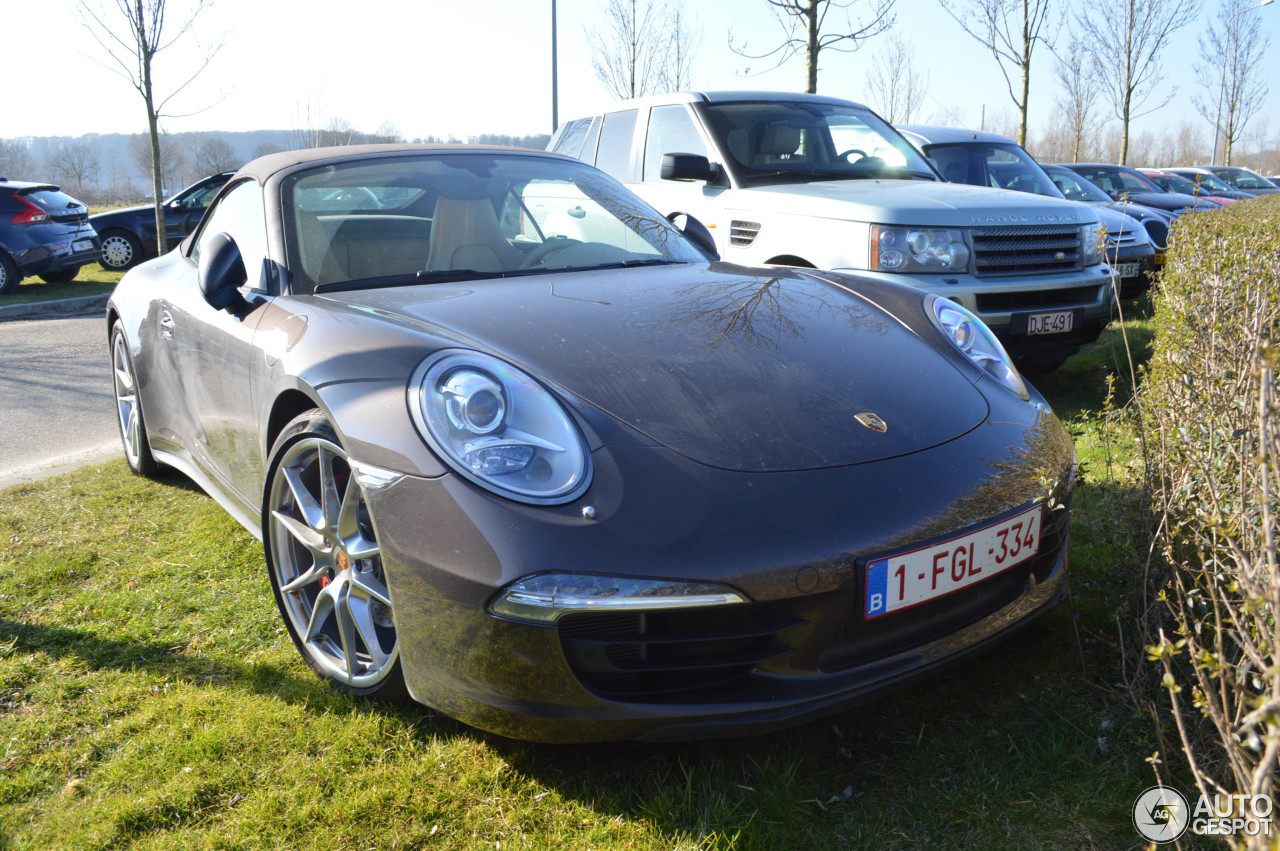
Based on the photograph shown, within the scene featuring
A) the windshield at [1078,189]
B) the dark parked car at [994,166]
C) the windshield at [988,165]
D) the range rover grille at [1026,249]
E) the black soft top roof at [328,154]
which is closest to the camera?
the black soft top roof at [328,154]

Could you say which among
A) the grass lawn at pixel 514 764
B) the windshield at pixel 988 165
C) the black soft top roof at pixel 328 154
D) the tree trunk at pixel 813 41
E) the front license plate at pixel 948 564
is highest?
the tree trunk at pixel 813 41

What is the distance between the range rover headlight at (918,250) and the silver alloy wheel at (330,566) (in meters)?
3.12

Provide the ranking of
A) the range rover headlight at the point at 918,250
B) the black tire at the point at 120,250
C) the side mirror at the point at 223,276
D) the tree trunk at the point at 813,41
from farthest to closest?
the black tire at the point at 120,250
the tree trunk at the point at 813,41
the range rover headlight at the point at 918,250
the side mirror at the point at 223,276

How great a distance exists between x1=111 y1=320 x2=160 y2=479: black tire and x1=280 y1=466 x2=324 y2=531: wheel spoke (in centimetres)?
199

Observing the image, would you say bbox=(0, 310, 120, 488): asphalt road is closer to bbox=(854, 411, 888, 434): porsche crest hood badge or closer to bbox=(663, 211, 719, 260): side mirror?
bbox=(663, 211, 719, 260): side mirror

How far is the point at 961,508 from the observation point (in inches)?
78.3

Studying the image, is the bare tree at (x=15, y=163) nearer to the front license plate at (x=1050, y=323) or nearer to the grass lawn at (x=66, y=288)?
the grass lawn at (x=66, y=288)

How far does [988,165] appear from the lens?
8.20 meters

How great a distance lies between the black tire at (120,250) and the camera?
14.5 metres

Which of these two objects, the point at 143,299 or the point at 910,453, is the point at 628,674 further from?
the point at 143,299

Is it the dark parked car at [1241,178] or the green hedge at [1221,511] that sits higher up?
the dark parked car at [1241,178]

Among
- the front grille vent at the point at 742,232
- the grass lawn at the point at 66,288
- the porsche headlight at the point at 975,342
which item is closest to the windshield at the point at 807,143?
the front grille vent at the point at 742,232

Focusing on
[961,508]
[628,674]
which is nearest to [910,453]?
Answer: [961,508]

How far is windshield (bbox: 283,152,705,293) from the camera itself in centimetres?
285
